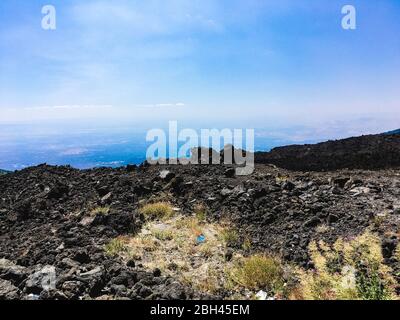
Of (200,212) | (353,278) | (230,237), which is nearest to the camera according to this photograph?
(353,278)

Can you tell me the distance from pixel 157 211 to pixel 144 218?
0.62 m

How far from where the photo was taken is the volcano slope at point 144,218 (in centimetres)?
820

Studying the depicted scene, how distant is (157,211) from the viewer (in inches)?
569

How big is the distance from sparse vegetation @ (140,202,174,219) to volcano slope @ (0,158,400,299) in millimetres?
285

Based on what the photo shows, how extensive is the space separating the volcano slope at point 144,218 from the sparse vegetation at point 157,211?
285mm

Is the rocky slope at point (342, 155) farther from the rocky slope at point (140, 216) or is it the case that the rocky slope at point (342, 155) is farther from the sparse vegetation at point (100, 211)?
the sparse vegetation at point (100, 211)

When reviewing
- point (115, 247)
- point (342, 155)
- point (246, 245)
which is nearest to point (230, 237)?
point (246, 245)

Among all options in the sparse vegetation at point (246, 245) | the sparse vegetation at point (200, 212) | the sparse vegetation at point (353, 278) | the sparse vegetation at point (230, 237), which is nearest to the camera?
the sparse vegetation at point (353, 278)

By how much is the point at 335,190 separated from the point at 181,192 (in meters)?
6.41

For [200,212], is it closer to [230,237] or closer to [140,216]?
[140,216]

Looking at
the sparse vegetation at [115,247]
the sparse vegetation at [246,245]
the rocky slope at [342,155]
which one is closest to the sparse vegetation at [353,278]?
the sparse vegetation at [246,245]

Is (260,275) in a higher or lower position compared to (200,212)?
lower

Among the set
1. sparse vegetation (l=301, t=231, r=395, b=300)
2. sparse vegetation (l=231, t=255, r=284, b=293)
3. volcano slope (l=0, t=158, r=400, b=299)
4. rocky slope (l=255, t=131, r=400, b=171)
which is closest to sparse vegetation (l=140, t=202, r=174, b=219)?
volcano slope (l=0, t=158, r=400, b=299)
